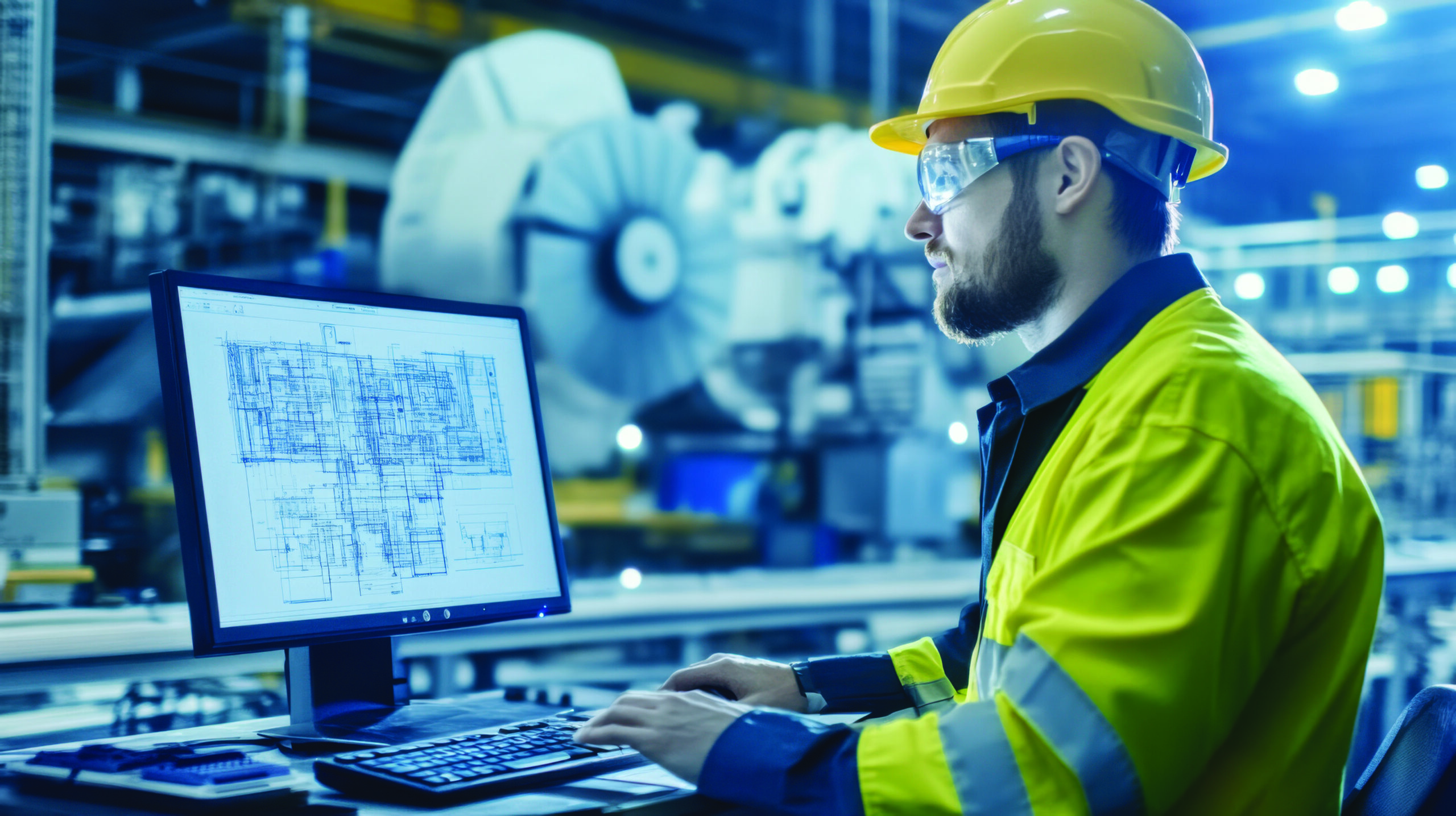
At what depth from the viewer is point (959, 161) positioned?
4.20 ft

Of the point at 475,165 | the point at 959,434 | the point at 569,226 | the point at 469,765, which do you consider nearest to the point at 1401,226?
the point at 959,434

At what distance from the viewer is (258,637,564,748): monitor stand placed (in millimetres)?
1191

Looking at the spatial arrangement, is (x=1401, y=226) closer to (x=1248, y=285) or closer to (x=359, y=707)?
(x=1248, y=285)

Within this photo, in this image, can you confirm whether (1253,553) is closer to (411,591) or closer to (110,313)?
(411,591)

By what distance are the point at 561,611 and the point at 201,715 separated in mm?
1114

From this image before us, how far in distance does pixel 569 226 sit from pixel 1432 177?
326 cm

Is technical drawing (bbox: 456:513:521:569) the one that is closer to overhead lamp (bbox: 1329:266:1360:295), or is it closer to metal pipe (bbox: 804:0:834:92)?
metal pipe (bbox: 804:0:834:92)

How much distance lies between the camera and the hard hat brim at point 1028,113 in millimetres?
1194

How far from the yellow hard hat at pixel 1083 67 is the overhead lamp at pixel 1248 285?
329cm

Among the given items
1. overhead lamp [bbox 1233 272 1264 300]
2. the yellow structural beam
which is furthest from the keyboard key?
overhead lamp [bbox 1233 272 1264 300]

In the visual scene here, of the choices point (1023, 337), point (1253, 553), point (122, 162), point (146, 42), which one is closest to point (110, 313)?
point (122, 162)

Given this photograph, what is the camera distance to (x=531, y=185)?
3.01 meters

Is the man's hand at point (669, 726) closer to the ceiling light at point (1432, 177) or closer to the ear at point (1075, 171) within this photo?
the ear at point (1075, 171)

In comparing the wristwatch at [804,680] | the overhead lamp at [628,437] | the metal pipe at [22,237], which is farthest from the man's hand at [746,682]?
the overhead lamp at [628,437]
